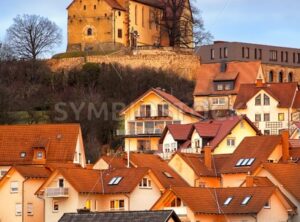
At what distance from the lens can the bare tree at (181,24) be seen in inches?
5448

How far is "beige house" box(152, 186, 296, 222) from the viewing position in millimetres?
69188

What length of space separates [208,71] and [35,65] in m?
23.0

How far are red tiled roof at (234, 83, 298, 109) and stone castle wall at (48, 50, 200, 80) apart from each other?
26029mm

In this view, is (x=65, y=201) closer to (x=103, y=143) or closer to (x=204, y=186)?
(x=204, y=186)

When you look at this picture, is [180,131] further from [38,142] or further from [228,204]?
[228,204]

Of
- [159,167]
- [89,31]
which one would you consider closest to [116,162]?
[159,167]

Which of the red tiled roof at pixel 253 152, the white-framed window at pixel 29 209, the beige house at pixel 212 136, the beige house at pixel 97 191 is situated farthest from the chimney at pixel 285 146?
the white-framed window at pixel 29 209

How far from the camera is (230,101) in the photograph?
115312 mm

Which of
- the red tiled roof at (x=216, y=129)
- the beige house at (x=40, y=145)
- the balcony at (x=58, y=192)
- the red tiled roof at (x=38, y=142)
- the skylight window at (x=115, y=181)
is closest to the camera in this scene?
the balcony at (x=58, y=192)

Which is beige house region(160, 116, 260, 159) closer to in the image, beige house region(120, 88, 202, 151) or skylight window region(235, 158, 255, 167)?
skylight window region(235, 158, 255, 167)

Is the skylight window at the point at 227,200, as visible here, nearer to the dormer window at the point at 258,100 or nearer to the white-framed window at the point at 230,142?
the white-framed window at the point at 230,142

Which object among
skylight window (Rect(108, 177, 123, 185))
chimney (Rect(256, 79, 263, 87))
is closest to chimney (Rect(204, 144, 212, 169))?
skylight window (Rect(108, 177, 123, 185))

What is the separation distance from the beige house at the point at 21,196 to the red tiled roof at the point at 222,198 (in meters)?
8.37

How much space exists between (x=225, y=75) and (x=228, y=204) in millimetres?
Result: 48195
